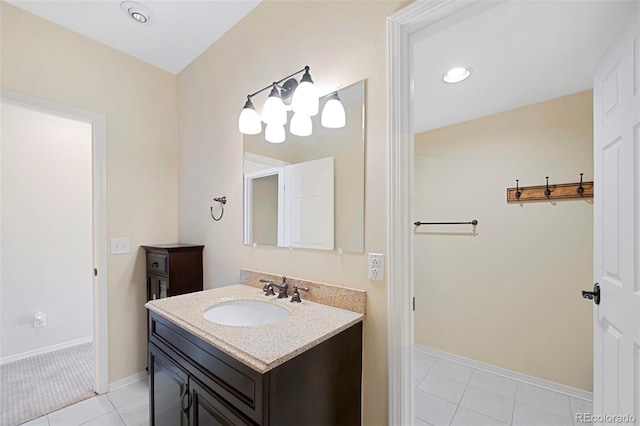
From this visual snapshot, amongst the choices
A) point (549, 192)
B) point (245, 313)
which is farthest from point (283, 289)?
point (549, 192)

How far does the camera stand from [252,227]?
180cm

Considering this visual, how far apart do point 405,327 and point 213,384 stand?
788mm

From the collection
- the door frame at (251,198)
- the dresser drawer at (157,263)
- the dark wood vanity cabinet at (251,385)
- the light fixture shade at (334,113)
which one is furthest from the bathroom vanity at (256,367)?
the light fixture shade at (334,113)

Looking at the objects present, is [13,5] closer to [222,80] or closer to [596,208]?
[222,80]

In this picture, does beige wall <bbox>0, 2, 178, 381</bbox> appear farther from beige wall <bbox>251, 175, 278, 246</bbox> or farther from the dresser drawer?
beige wall <bbox>251, 175, 278, 246</bbox>

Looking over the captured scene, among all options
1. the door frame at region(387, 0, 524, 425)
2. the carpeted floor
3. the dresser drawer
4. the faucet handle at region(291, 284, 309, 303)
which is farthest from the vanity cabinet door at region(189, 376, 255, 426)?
the carpeted floor

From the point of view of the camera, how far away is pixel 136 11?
5.85ft

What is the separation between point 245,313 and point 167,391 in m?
0.48

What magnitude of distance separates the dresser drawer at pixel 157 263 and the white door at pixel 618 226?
8.28ft

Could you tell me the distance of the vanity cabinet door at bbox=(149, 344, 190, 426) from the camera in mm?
1183

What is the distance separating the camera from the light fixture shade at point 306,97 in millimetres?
1380

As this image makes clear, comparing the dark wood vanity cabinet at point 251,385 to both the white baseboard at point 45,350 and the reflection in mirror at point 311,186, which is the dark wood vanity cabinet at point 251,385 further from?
the white baseboard at point 45,350

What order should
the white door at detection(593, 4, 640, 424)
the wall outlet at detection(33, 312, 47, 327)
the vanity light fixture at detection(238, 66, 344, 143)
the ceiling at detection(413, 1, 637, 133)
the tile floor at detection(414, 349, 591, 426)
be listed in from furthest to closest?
the wall outlet at detection(33, 312, 47, 327) → the tile floor at detection(414, 349, 591, 426) → the vanity light fixture at detection(238, 66, 344, 143) → the ceiling at detection(413, 1, 637, 133) → the white door at detection(593, 4, 640, 424)

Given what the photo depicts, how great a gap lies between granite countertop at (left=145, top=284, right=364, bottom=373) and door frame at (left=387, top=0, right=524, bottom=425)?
187 millimetres
